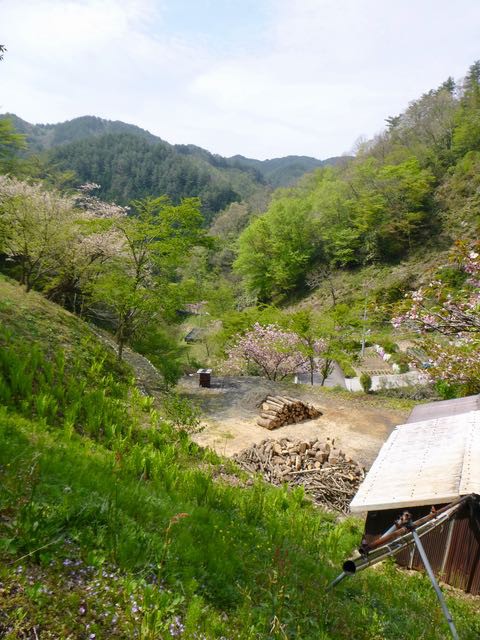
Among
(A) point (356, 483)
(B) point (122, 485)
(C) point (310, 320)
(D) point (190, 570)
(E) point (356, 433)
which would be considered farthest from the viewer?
(C) point (310, 320)

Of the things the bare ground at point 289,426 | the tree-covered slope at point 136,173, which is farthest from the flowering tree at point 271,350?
the tree-covered slope at point 136,173

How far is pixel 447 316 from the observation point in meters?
5.96

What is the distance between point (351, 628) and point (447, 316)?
4484 millimetres

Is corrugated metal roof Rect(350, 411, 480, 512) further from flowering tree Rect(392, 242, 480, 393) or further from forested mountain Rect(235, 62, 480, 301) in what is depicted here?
forested mountain Rect(235, 62, 480, 301)

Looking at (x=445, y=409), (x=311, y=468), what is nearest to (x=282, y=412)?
(x=311, y=468)

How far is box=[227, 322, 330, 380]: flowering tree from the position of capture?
19688mm

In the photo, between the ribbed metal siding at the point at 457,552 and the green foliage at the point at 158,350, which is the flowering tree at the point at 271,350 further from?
the ribbed metal siding at the point at 457,552

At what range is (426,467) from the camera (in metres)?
6.55

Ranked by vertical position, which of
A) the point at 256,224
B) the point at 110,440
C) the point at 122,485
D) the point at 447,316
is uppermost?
the point at 256,224

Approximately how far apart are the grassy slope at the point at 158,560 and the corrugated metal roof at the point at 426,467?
3.40 ft

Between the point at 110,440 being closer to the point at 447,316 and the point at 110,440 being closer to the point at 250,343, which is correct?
the point at 447,316

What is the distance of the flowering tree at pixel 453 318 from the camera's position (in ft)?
18.2

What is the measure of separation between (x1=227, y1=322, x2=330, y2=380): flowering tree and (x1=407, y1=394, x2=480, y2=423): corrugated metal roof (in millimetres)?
8941

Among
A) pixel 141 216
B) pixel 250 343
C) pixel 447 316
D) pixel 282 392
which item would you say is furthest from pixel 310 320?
pixel 447 316
